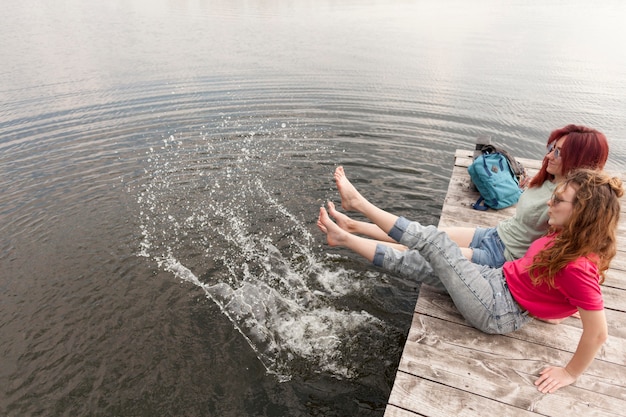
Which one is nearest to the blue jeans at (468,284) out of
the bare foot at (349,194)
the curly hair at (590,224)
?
the curly hair at (590,224)

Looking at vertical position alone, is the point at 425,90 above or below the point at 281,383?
above

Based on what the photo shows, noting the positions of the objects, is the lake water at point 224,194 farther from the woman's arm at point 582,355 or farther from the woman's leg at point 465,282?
the woman's arm at point 582,355

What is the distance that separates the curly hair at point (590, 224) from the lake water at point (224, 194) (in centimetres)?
240

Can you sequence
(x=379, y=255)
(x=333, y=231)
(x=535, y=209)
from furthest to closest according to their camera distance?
(x=333, y=231) → (x=379, y=255) → (x=535, y=209)

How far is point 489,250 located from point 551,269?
4.37ft

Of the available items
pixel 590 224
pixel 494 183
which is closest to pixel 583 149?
pixel 590 224

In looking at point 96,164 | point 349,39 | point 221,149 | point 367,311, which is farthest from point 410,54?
point 367,311

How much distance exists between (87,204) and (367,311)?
5935 millimetres

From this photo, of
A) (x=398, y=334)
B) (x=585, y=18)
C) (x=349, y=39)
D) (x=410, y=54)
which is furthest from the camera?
Result: (x=585, y=18)

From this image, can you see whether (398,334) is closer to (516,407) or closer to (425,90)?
(516,407)

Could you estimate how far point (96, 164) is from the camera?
941 centimetres

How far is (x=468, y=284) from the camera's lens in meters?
3.75

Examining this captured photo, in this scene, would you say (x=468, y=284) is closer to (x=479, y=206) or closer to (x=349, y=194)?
(x=349, y=194)

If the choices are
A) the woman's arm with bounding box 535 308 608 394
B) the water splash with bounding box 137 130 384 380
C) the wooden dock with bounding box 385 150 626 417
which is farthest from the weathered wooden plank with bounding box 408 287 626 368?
the water splash with bounding box 137 130 384 380
